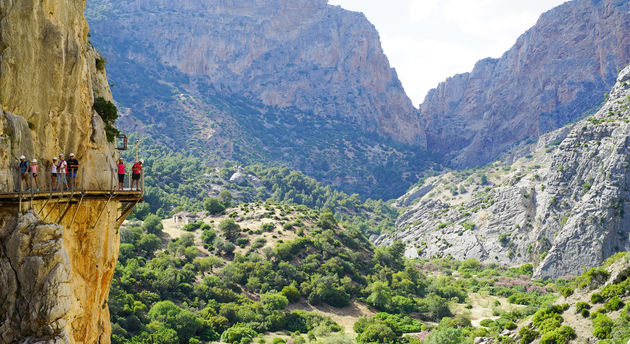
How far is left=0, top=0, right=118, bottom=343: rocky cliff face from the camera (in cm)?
1373

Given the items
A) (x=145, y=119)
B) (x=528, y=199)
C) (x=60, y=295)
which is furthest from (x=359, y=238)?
(x=145, y=119)

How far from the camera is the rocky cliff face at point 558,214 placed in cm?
7769

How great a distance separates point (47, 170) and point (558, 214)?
290 ft

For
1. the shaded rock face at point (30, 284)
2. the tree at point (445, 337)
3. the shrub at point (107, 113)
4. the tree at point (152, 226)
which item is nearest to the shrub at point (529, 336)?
the tree at point (445, 337)

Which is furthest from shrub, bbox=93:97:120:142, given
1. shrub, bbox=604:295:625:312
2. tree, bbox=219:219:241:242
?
tree, bbox=219:219:241:242

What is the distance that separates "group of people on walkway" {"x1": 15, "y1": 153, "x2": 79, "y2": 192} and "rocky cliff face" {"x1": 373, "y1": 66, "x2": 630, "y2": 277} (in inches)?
A: 3108

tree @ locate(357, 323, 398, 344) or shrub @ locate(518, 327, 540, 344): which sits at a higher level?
shrub @ locate(518, 327, 540, 344)

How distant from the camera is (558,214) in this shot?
8756cm

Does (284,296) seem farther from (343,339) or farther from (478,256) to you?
(478,256)

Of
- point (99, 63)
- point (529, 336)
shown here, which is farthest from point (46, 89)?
point (529, 336)

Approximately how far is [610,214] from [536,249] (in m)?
14.8

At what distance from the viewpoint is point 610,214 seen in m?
77.1

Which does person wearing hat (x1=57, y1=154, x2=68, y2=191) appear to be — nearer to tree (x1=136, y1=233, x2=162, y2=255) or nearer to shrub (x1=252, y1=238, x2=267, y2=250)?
tree (x1=136, y1=233, x2=162, y2=255)

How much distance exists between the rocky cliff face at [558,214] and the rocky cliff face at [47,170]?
7738 centimetres
